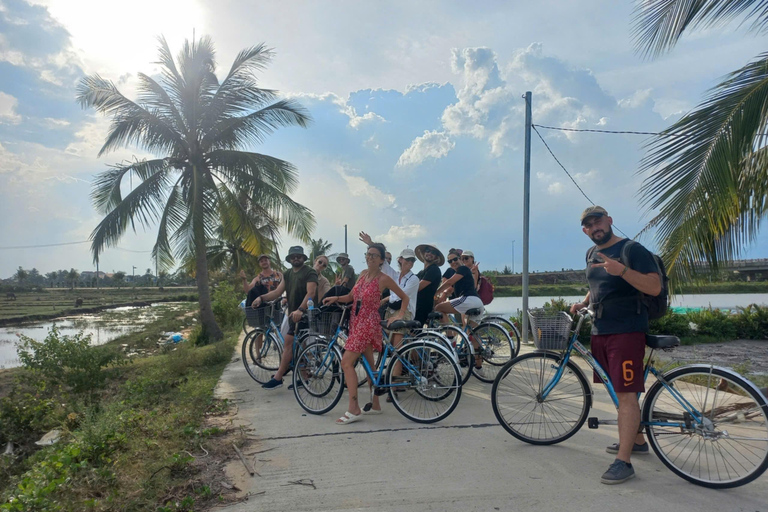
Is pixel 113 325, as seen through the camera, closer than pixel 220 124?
No

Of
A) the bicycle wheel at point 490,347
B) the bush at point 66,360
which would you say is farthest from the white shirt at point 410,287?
the bush at point 66,360

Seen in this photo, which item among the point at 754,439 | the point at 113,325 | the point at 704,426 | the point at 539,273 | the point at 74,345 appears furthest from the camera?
the point at 539,273

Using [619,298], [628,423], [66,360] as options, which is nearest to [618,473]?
[628,423]

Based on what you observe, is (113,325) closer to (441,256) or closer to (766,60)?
(441,256)

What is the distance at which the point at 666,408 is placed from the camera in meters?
3.51

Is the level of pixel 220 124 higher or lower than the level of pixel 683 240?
higher

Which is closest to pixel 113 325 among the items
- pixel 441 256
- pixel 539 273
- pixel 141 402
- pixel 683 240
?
pixel 141 402

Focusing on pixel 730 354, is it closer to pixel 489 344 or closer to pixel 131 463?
pixel 489 344

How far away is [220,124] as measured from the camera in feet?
44.5

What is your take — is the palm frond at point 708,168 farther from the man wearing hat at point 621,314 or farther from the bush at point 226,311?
the bush at point 226,311

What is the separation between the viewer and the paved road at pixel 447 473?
3176 millimetres

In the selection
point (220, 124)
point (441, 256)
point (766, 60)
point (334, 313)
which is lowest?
point (334, 313)

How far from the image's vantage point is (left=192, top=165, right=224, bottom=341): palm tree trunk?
42.1 feet

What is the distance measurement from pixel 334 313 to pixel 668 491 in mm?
3437
